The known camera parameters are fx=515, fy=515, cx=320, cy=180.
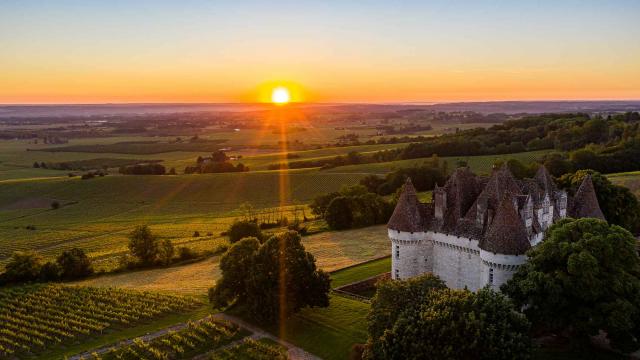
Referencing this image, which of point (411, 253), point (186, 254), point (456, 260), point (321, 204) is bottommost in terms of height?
point (186, 254)

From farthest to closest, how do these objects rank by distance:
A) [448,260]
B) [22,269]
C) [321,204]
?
[321,204]
[22,269]
[448,260]

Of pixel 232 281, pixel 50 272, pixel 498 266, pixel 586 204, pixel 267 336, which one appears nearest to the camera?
pixel 498 266

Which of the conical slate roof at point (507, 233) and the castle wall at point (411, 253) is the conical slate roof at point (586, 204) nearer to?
the conical slate roof at point (507, 233)

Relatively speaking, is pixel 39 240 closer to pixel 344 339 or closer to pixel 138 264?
pixel 138 264

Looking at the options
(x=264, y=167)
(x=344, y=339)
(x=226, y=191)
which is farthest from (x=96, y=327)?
(x=264, y=167)

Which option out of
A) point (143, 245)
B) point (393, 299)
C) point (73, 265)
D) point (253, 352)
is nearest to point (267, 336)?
point (253, 352)

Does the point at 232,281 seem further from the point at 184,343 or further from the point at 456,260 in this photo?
the point at 456,260

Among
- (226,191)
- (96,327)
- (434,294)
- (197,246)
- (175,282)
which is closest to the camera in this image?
(434,294)
